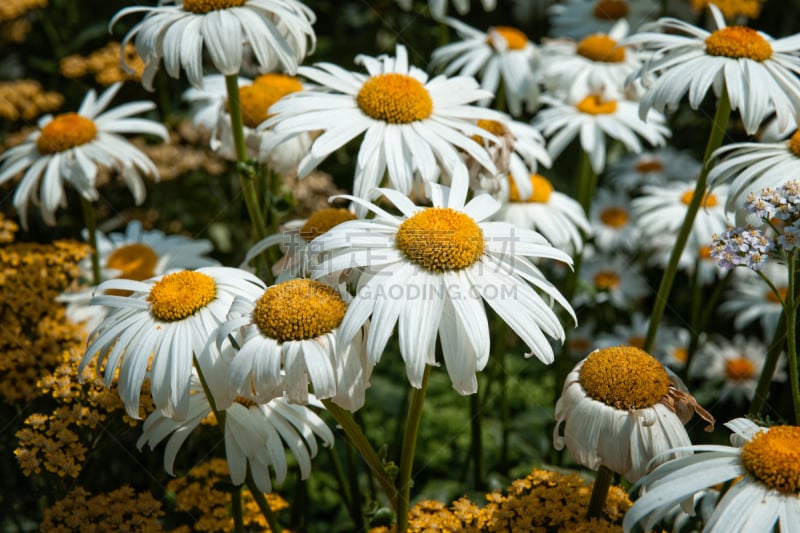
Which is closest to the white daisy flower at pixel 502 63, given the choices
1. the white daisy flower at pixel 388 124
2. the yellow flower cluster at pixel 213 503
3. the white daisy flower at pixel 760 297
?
the white daisy flower at pixel 388 124

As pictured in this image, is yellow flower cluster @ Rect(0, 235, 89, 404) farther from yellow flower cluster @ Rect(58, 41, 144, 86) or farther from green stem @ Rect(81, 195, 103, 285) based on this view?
yellow flower cluster @ Rect(58, 41, 144, 86)

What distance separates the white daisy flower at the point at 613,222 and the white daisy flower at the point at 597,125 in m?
1.18

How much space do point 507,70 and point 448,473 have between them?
85.6 inches

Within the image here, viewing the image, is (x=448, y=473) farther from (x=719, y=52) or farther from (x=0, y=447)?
(x=719, y=52)

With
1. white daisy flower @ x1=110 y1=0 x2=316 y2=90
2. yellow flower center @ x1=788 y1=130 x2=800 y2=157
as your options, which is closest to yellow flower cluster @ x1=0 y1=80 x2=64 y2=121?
white daisy flower @ x1=110 y1=0 x2=316 y2=90

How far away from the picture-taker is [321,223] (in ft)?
9.84

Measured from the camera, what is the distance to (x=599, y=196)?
5867 mm

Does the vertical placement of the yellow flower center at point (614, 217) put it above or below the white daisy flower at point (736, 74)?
below

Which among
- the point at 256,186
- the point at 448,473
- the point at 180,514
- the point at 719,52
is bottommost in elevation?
the point at 448,473

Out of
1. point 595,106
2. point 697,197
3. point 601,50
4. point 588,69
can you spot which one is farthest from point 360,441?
point 601,50

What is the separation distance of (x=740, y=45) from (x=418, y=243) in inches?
65.4

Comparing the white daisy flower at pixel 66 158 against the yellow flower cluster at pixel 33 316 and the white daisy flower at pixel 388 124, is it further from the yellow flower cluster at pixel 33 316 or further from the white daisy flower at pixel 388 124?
the white daisy flower at pixel 388 124

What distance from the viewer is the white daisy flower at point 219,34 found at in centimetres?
304

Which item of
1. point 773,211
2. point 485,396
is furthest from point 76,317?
point 773,211
